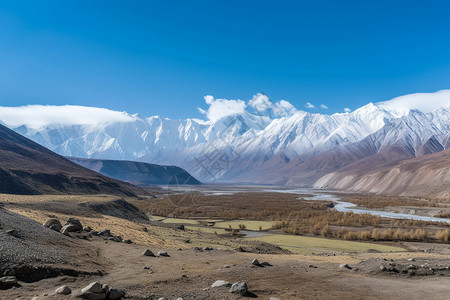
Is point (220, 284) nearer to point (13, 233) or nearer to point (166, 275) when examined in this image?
point (166, 275)

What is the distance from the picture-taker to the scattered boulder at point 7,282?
9.04m

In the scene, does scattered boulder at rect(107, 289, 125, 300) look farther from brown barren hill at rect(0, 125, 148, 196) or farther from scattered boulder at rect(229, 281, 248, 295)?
brown barren hill at rect(0, 125, 148, 196)

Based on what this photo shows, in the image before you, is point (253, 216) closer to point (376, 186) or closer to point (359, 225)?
point (359, 225)

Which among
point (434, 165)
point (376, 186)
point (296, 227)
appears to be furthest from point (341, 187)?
point (296, 227)

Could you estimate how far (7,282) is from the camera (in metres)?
9.12

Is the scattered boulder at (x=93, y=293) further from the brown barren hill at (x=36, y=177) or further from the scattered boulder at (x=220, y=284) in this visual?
the brown barren hill at (x=36, y=177)

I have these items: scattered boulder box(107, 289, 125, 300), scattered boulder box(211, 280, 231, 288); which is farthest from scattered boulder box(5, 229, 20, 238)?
scattered boulder box(211, 280, 231, 288)

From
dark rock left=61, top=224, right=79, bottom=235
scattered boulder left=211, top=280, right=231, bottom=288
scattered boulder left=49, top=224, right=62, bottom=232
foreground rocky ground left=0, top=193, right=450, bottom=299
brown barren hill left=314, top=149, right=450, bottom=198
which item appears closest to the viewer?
foreground rocky ground left=0, top=193, right=450, bottom=299

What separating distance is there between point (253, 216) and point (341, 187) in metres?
151

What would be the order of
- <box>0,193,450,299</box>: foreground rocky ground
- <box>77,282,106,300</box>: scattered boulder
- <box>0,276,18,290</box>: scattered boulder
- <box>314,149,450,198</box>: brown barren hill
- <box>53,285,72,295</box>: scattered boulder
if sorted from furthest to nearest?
<box>314,149,450,198</box>: brown barren hill → <box>0,193,450,299</box>: foreground rocky ground → <box>0,276,18,290</box>: scattered boulder → <box>53,285,72,295</box>: scattered boulder → <box>77,282,106,300</box>: scattered boulder

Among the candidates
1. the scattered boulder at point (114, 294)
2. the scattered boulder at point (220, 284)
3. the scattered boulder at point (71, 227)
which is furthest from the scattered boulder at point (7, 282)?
the scattered boulder at point (71, 227)

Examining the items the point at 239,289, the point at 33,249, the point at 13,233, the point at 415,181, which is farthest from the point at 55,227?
the point at 415,181

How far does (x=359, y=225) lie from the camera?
149 ft

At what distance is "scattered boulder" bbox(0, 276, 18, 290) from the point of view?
904 cm
